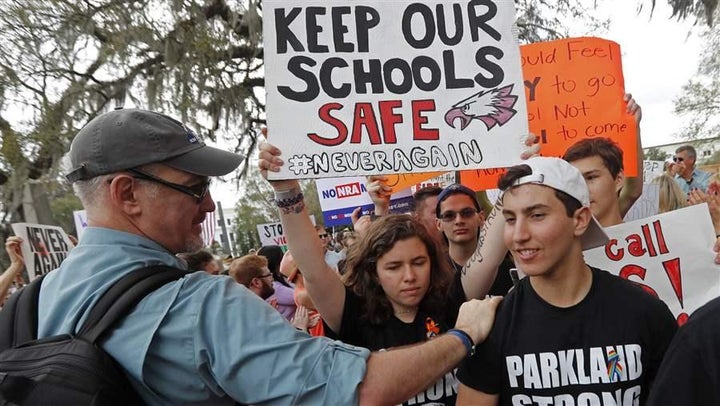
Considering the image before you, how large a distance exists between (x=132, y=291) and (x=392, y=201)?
14.3ft

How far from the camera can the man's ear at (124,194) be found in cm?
152

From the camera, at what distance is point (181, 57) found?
9414 millimetres

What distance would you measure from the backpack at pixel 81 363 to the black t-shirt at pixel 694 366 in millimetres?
1090

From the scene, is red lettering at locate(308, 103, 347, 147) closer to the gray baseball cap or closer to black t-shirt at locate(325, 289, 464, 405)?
black t-shirt at locate(325, 289, 464, 405)

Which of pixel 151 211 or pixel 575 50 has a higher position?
pixel 575 50

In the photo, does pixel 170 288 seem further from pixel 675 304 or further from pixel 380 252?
pixel 675 304

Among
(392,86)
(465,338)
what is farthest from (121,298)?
(392,86)

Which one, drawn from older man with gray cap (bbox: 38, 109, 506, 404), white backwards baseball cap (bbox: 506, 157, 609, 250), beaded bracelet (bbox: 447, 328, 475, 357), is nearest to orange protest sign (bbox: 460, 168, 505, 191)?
white backwards baseball cap (bbox: 506, 157, 609, 250)

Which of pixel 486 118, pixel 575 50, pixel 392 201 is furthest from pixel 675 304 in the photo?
pixel 392 201

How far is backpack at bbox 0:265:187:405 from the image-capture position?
1.26 metres

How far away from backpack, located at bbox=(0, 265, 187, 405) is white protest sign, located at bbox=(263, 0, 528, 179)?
0.96 metres

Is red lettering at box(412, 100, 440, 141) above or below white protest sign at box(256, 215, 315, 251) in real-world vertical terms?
above

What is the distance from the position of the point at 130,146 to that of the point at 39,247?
3.65 m

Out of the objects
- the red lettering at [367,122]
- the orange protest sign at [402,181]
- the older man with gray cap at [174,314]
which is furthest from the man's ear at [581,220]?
the orange protest sign at [402,181]
